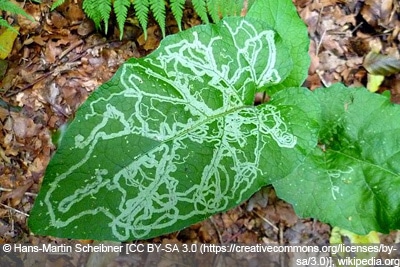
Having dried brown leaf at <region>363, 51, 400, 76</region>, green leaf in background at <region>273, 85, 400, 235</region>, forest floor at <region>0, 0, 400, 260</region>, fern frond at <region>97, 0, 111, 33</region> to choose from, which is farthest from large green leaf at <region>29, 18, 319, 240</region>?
dried brown leaf at <region>363, 51, 400, 76</region>

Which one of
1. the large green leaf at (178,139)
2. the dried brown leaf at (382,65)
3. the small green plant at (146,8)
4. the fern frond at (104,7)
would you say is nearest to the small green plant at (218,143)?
the large green leaf at (178,139)

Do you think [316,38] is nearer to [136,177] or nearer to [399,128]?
[399,128]

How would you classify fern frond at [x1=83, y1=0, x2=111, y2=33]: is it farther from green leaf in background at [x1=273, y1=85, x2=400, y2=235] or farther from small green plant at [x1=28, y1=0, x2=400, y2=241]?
green leaf in background at [x1=273, y1=85, x2=400, y2=235]

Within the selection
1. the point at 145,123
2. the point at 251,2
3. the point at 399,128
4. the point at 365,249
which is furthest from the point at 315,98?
the point at 365,249

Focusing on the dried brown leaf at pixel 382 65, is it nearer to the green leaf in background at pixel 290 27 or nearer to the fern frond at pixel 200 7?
the green leaf in background at pixel 290 27

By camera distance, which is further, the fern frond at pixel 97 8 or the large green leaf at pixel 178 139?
the fern frond at pixel 97 8

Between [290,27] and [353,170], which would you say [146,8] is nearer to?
[290,27]

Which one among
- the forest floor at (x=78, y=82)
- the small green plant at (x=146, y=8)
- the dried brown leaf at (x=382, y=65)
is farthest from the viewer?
the dried brown leaf at (x=382, y=65)

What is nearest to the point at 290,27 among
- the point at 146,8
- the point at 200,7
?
the point at 200,7
